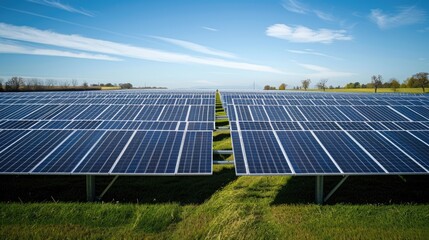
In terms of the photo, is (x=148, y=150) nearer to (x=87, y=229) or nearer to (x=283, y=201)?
(x=87, y=229)

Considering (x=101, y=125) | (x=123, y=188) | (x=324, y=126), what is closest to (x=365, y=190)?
(x=324, y=126)

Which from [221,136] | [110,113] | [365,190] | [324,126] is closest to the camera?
[365,190]

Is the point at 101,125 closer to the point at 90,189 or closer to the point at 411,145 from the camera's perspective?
the point at 90,189

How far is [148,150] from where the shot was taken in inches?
394

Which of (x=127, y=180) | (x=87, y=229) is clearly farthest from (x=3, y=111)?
(x=87, y=229)

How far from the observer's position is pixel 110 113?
19.4 m

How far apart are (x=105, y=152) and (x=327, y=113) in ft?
51.0

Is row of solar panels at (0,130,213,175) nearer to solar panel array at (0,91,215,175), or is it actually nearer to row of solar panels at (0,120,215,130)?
solar panel array at (0,91,215,175)

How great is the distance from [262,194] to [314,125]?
5083 millimetres

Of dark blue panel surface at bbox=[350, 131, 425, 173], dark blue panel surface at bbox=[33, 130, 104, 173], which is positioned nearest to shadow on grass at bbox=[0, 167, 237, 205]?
dark blue panel surface at bbox=[33, 130, 104, 173]

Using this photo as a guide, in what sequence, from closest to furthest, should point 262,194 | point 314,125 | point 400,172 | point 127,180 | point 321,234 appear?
1. point 321,234
2. point 400,172
3. point 262,194
4. point 127,180
5. point 314,125

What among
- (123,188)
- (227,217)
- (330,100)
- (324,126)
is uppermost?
(330,100)

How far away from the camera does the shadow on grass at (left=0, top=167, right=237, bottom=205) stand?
10305 mm

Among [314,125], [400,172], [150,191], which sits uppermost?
[314,125]
